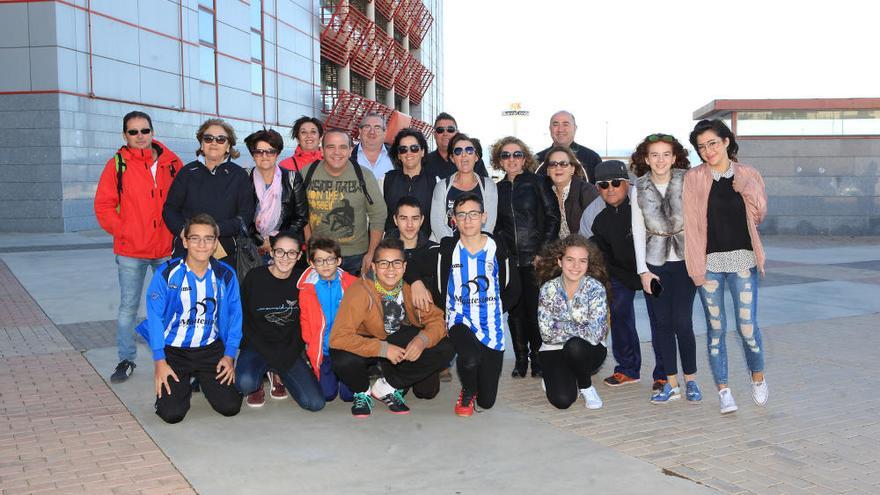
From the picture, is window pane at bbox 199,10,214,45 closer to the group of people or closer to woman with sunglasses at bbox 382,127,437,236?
the group of people

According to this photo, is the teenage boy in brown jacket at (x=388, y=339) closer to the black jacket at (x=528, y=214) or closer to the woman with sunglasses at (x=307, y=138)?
the black jacket at (x=528, y=214)

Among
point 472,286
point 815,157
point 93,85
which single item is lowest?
point 472,286

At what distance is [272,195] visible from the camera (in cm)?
602

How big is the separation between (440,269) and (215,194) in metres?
1.81

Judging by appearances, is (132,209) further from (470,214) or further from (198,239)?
(470,214)

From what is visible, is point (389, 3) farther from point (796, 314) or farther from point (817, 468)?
point (817, 468)

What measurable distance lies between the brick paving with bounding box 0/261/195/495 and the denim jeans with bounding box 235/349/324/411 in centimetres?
74

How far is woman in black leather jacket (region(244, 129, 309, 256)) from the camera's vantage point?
19.7 feet

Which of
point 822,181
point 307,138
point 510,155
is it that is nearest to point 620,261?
point 510,155

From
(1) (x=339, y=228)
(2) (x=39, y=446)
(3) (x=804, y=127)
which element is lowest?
(2) (x=39, y=446)

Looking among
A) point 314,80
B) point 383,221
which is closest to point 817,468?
point 383,221

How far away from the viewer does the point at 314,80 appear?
99.9 ft

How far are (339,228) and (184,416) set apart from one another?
1.86 m

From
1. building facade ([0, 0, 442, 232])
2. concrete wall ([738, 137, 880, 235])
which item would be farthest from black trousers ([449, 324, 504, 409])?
building facade ([0, 0, 442, 232])
